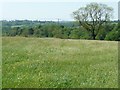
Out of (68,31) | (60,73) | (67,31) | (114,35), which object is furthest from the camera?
(68,31)

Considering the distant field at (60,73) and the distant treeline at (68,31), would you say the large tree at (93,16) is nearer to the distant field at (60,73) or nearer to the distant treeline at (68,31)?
the distant treeline at (68,31)

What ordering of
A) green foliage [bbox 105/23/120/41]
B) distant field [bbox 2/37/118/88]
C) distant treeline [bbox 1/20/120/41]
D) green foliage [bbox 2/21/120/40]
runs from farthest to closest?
green foliage [bbox 2/21/120/40], distant treeline [bbox 1/20/120/41], green foliage [bbox 105/23/120/41], distant field [bbox 2/37/118/88]

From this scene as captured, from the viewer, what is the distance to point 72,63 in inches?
550

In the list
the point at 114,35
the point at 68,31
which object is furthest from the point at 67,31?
the point at 114,35

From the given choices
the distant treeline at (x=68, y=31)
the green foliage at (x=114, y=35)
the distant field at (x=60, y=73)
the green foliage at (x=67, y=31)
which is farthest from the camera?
the green foliage at (x=67, y=31)

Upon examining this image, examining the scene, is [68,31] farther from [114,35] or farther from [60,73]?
[60,73]

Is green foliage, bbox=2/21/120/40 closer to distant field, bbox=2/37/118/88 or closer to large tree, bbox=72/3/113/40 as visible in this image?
large tree, bbox=72/3/113/40

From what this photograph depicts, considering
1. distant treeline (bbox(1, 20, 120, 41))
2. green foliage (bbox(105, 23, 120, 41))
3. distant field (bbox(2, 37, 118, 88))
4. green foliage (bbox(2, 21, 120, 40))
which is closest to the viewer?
distant field (bbox(2, 37, 118, 88))

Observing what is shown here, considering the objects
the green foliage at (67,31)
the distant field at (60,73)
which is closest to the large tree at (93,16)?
the green foliage at (67,31)

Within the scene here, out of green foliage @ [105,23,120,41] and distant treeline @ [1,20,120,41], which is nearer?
green foliage @ [105,23,120,41]

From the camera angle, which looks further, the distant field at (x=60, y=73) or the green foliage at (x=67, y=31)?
the green foliage at (x=67, y=31)

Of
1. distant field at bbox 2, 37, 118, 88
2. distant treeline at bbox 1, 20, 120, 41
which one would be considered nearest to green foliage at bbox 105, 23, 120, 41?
distant treeline at bbox 1, 20, 120, 41

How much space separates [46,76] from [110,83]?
8.36 feet

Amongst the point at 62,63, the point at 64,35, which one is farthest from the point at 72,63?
the point at 64,35
